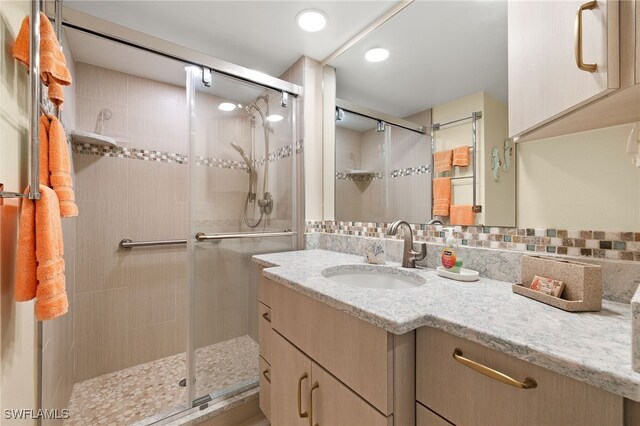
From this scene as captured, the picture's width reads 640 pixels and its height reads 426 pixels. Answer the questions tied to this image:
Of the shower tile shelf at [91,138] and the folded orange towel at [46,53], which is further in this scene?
the shower tile shelf at [91,138]

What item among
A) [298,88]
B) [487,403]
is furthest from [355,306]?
[298,88]

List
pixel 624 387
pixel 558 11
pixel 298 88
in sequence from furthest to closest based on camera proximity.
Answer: pixel 298 88
pixel 558 11
pixel 624 387

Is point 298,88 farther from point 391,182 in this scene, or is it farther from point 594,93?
point 594,93

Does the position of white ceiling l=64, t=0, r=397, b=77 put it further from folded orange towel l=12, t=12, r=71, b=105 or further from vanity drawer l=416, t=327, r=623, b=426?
vanity drawer l=416, t=327, r=623, b=426

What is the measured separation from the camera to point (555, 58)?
0.65m

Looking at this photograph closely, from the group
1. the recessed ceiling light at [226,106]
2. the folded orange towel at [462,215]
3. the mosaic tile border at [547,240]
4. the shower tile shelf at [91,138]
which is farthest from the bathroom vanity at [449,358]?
the shower tile shelf at [91,138]

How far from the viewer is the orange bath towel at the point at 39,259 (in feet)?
2.23

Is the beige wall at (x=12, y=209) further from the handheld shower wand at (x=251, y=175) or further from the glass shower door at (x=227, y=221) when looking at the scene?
the handheld shower wand at (x=251, y=175)

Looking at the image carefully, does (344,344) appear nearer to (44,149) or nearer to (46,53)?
(44,149)

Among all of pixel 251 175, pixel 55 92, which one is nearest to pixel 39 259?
pixel 55 92

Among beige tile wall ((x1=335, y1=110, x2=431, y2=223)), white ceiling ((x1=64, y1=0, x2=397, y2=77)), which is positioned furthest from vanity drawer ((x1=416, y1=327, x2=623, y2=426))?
white ceiling ((x1=64, y1=0, x2=397, y2=77))

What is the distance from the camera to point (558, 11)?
63cm

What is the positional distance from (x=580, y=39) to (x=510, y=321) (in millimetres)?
619

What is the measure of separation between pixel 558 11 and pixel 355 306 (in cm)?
89
